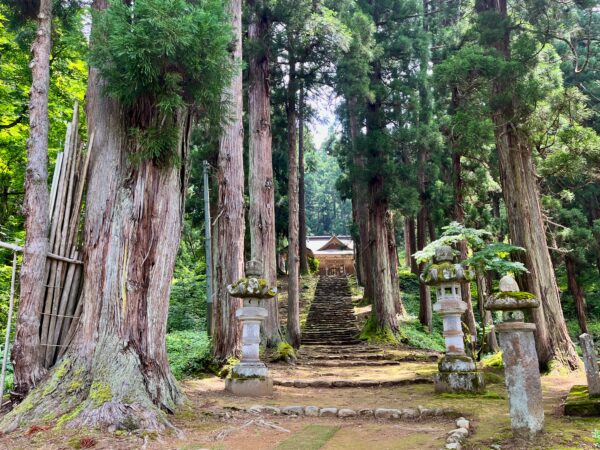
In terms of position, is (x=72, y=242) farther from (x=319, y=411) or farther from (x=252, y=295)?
(x=319, y=411)

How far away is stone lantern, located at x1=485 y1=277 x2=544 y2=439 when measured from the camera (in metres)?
3.85

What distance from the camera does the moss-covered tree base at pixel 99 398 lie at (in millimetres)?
4148

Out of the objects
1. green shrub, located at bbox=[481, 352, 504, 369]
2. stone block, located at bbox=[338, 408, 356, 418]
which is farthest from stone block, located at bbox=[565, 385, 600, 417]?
green shrub, located at bbox=[481, 352, 504, 369]

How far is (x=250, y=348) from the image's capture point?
22.9 ft

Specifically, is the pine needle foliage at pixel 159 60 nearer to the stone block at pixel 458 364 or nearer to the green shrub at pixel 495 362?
the stone block at pixel 458 364

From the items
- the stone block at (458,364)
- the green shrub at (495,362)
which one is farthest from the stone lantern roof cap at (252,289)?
the green shrub at (495,362)

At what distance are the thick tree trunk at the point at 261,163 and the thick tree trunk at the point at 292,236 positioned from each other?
94 cm

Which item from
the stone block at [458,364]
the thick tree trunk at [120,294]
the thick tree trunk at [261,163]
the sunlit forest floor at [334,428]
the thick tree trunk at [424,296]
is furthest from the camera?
the thick tree trunk at [424,296]

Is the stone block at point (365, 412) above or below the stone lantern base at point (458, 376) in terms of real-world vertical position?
below

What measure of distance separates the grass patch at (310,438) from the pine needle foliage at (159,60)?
3177 millimetres

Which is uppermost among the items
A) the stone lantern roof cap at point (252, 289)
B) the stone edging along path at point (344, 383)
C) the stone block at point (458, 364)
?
the stone lantern roof cap at point (252, 289)

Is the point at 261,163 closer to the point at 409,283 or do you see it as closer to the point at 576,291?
the point at 576,291

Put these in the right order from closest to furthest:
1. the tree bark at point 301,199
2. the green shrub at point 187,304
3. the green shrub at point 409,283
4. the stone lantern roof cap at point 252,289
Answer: the stone lantern roof cap at point 252,289 → the green shrub at point 187,304 → the tree bark at point 301,199 → the green shrub at point 409,283

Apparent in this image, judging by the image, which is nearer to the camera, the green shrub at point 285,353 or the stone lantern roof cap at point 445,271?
the stone lantern roof cap at point 445,271
